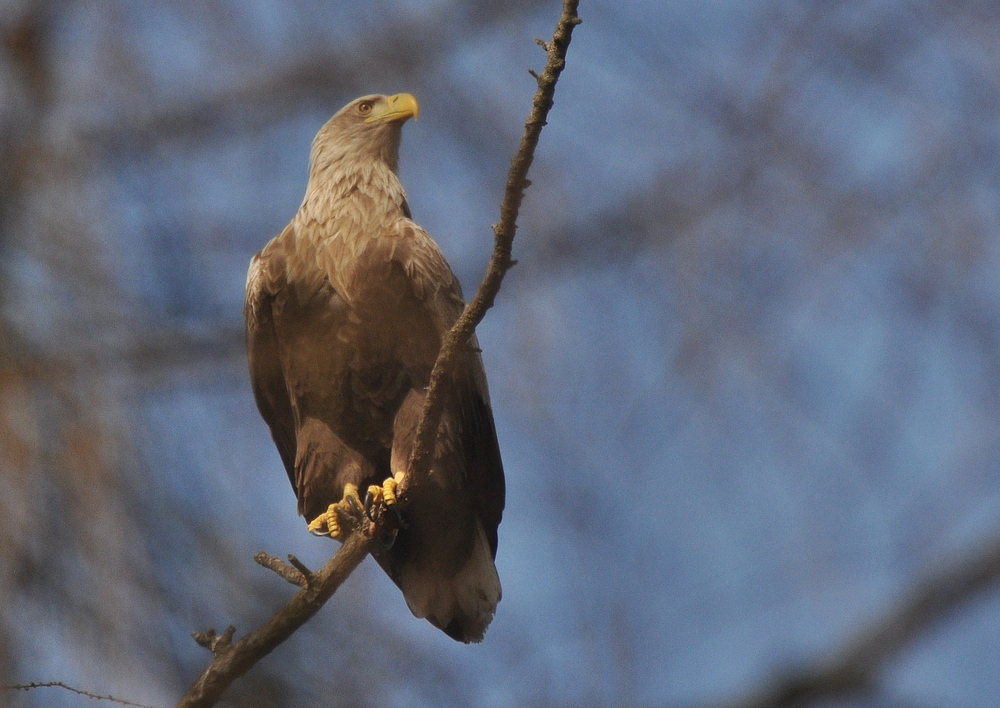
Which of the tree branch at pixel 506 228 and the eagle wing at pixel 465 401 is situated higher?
the eagle wing at pixel 465 401

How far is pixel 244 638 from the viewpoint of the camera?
362cm

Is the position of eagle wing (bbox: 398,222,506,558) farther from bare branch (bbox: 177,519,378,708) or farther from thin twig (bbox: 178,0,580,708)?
bare branch (bbox: 177,519,378,708)

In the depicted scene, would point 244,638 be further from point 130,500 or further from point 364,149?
point 364,149

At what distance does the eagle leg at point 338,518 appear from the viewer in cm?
438

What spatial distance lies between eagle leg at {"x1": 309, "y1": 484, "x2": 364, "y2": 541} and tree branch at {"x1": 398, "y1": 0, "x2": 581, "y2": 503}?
571mm

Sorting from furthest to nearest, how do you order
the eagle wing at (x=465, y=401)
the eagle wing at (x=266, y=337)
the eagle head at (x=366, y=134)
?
1. the eagle head at (x=366, y=134)
2. the eagle wing at (x=266, y=337)
3. the eagle wing at (x=465, y=401)

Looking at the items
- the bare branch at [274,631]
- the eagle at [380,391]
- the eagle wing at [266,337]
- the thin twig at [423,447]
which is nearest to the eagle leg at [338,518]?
the eagle at [380,391]

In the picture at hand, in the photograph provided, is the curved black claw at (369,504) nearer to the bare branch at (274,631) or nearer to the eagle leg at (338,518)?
the eagle leg at (338,518)

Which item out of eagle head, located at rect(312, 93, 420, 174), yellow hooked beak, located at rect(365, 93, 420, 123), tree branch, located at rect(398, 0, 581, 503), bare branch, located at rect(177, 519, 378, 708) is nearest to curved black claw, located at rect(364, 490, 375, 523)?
bare branch, located at rect(177, 519, 378, 708)

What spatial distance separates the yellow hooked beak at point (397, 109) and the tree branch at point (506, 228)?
2.07 meters

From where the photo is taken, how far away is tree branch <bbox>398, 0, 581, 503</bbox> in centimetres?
314

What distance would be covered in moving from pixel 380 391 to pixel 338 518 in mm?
513

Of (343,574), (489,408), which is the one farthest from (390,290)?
(343,574)

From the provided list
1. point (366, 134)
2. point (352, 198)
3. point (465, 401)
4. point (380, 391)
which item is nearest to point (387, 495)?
point (380, 391)
